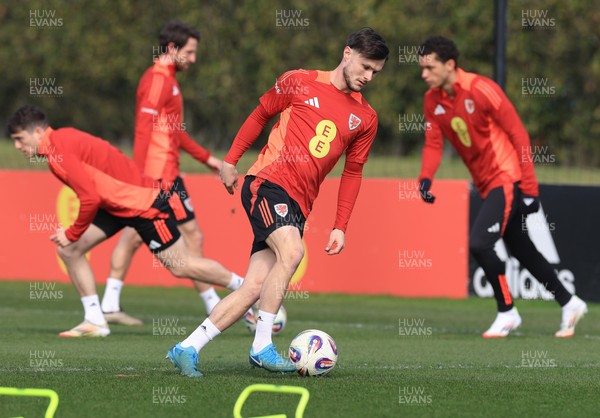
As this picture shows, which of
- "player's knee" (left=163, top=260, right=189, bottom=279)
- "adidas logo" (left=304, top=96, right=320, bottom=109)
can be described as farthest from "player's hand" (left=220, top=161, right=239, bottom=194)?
"player's knee" (left=163, top=260, right=189, bottom=279)

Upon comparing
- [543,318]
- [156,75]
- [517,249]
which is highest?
[156,75]

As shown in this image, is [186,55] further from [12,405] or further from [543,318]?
[12,405]

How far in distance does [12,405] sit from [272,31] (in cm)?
1618

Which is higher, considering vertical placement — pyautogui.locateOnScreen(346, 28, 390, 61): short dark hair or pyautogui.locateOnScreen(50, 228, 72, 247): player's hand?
pyautogui.locateOnScreen(346, 28, 390, 61): short dark hair

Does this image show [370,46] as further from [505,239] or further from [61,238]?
[505,239]

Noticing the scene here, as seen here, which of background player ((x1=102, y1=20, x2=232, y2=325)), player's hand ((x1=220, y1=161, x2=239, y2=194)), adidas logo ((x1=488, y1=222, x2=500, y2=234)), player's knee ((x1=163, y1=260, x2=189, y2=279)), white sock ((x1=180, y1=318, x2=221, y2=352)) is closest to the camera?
white sock ((x1=180, y1=318, x2=221, y2=352))

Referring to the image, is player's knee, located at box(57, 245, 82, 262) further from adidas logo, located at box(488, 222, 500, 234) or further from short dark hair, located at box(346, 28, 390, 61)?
short dark hair, located at box(346, 28, 390, 61)

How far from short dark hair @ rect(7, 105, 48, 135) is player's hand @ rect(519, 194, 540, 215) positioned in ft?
13.6

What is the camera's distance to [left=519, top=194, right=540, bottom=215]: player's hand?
11766 mm

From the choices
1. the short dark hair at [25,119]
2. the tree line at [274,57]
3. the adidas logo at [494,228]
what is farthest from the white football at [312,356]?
the tree line at [274,57]

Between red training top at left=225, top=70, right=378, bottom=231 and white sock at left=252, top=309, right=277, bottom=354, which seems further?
red training top at left=225, top=70, right=378, bottom=231

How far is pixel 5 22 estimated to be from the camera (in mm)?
28250

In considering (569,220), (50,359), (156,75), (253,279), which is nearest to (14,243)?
(156,75)

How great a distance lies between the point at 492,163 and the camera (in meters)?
11.8
